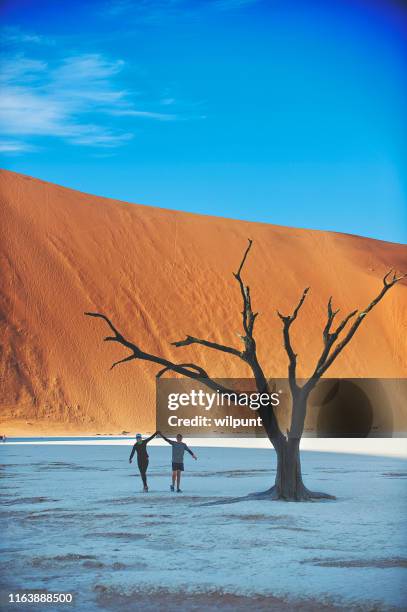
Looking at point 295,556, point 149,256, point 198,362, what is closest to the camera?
point 295,556

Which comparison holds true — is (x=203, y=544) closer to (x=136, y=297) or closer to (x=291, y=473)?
(x=291, y=473)

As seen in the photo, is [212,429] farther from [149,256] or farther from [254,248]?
[254,248]

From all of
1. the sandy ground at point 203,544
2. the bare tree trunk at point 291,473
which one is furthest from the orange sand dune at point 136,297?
the bare tree trunk at point 291,473

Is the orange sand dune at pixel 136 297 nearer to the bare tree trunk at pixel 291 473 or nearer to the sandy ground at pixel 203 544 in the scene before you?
the sandy ground at pixel 203 544

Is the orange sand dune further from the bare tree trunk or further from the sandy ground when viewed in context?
the bare tree trunk

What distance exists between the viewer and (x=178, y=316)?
276 feet

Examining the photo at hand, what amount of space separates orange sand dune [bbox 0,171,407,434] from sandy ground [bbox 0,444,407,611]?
44878 mm

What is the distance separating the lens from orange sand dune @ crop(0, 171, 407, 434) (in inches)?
2790

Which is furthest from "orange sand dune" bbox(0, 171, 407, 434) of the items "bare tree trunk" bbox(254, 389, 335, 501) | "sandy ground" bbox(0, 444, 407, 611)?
"bare tree trunk" bbox(254, 389, 335, 501)

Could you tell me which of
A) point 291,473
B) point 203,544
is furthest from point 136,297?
point 203,544

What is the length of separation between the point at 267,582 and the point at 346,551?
7.66ft

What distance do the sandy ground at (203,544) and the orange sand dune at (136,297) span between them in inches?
1767

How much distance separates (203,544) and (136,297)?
71299 mm

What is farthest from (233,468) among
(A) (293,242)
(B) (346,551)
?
(A) (293,242)
